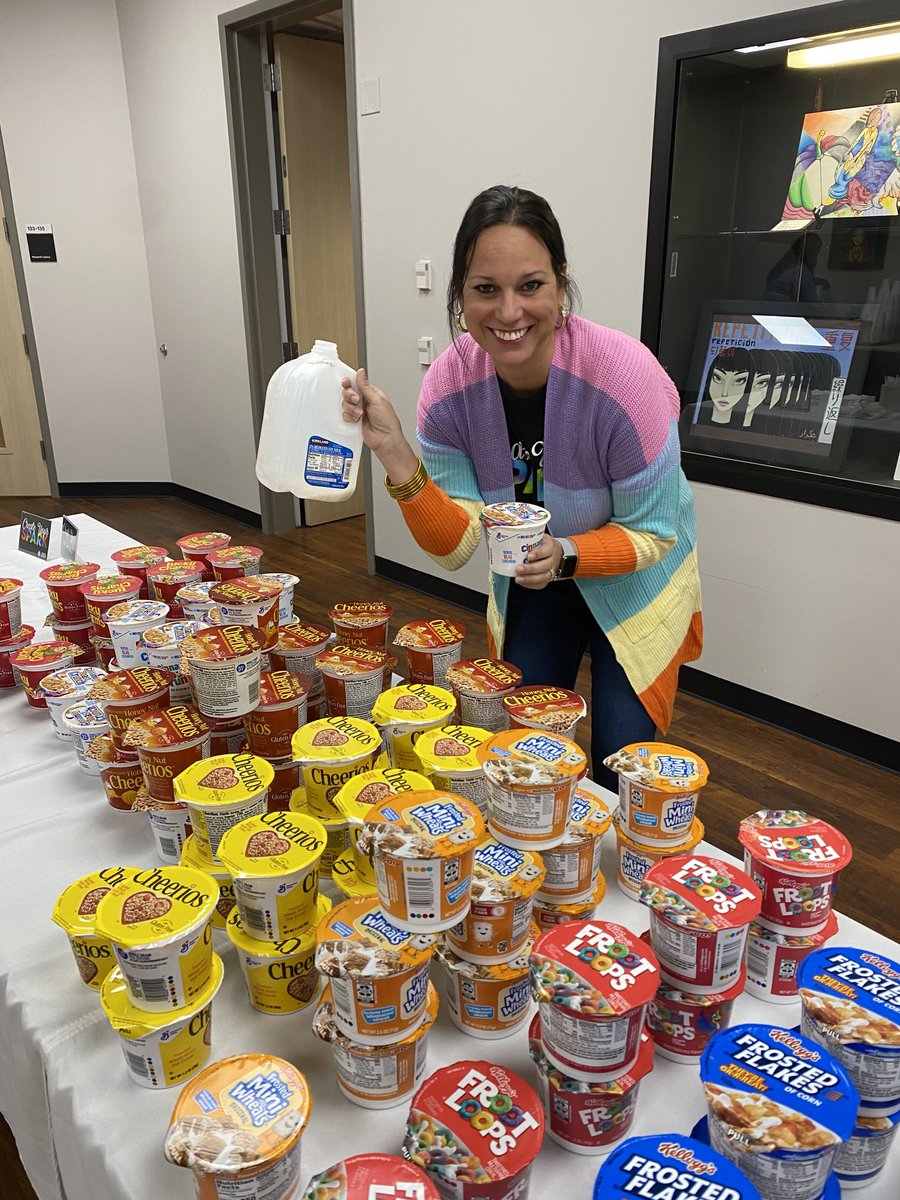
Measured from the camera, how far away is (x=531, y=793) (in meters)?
0.97

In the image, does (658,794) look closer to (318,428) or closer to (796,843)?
(796,843)

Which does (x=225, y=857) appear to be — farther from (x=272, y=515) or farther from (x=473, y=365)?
(x=272, y=515)

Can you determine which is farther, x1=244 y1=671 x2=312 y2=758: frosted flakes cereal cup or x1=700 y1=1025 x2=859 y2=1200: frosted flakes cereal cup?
x1=244 y1=671 x2=312 y2=758: frosted flakes cereal cup

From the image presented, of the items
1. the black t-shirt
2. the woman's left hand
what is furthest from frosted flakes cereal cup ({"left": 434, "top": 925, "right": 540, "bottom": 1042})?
the black t-shirt

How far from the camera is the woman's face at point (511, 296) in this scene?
1320mm

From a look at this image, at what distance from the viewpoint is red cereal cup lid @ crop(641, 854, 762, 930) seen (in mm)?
864

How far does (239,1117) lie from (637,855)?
1.94 ft

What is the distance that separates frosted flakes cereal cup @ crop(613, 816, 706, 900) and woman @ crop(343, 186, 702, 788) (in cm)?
43

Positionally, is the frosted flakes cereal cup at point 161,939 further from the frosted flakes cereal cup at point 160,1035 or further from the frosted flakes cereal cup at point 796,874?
the frosted flakes cereal cup at point 796,874

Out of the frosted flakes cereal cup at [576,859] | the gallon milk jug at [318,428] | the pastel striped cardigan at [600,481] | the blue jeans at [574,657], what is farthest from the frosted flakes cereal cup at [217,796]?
the blue jeans at [574,657]

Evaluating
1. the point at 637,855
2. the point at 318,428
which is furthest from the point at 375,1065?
the point at 318,428

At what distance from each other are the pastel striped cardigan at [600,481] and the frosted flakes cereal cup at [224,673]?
42cm

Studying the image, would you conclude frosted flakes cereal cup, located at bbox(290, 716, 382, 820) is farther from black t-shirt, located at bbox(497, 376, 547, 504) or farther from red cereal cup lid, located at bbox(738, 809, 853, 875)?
black t-shirt, located at bbox(497, 376, 547, 504)

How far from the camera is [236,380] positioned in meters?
5.11
